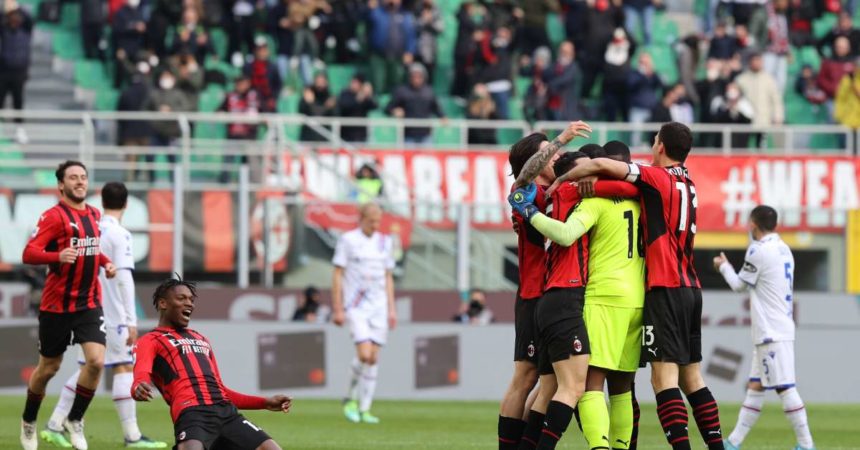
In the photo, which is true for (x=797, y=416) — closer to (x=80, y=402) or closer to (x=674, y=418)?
(x=674, y=418)

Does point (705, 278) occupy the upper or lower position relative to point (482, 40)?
lower

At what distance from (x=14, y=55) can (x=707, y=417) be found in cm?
1855

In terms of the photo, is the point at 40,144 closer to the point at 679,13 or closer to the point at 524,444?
the point at 679,13

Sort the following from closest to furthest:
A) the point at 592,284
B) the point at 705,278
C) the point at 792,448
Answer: the point at 592,284 < the point at 792,448 < the point at 705,278

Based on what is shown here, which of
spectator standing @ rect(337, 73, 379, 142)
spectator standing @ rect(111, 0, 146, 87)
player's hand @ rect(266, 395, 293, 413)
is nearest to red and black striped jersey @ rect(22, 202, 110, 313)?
player's hand @ rect(266, 395, 293, 413)

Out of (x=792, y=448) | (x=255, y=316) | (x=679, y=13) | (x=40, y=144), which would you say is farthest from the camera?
(x=679, y=13)

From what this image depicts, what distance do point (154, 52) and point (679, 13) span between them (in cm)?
1026

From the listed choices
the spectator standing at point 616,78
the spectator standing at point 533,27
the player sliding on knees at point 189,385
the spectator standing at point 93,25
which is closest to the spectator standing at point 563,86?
the spectator standing at point 616,78

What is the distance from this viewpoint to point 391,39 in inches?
1085

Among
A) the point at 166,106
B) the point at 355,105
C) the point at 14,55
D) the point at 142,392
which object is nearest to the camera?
the point at 142,392

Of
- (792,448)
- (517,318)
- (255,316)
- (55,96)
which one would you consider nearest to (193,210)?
(255,316)

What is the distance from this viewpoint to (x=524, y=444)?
32.0 ft

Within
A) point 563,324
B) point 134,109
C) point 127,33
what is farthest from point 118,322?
point 127,33

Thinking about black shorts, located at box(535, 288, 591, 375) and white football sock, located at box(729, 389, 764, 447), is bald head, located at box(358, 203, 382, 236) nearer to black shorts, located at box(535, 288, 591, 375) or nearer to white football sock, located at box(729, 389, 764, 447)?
white football sock, located at box(729, 389, 764, 447)
